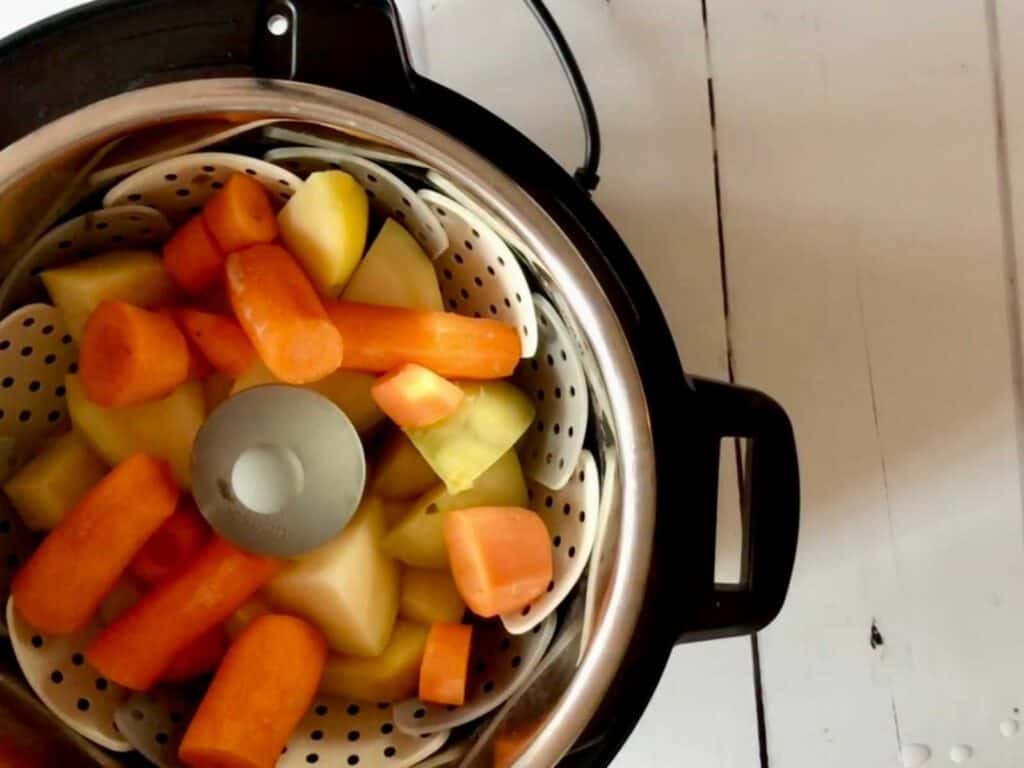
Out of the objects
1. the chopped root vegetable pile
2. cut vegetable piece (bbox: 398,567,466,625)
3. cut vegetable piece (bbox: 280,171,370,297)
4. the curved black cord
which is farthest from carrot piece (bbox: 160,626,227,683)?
the curved black cord

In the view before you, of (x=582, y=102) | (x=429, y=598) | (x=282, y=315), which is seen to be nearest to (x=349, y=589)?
(x=429, y=598)

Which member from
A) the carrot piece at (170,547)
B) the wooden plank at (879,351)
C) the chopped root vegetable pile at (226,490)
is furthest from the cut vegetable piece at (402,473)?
the wooden plank at (879,351)

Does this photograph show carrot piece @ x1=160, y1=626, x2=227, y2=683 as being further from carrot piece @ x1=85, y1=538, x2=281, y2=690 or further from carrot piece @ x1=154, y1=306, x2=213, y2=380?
carrot piece @ x1=154, y1=306, x2=213, y2=380

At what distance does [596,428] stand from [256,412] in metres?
0.19

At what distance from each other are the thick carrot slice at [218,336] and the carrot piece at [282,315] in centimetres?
2

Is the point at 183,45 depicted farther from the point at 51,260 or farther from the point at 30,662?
the point at 30,662

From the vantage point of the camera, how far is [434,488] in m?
0.66

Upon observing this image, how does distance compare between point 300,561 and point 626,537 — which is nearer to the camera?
point 626,537

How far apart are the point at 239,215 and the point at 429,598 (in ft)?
0.76

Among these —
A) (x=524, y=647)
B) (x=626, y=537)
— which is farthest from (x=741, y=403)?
(x=524, y=647)

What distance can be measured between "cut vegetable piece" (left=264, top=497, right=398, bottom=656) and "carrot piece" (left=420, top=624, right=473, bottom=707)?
34mm

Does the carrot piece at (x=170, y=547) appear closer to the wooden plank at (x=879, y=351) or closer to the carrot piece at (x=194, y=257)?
the carrot piece at (x=194, y=257)

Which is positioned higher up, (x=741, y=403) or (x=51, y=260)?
(x=51, y=260)

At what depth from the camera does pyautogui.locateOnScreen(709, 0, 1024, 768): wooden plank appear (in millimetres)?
722
